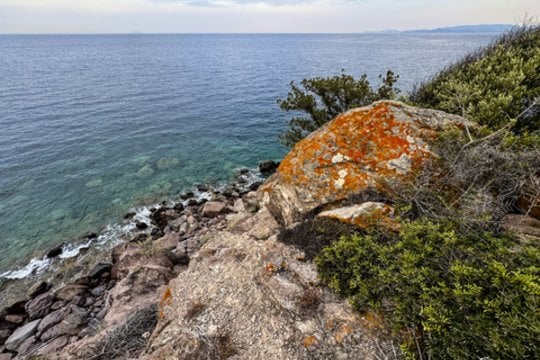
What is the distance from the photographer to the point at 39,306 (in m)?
9.75

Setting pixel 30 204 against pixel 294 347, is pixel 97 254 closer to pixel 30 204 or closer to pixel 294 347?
pixel 30 204

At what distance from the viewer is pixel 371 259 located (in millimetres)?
3857

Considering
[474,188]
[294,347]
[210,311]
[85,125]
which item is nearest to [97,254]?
[210,311]

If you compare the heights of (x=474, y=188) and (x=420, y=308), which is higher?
(x=474, y=188)

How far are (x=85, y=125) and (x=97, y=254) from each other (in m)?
19.4

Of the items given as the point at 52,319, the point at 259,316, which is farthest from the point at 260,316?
the point at 52,319

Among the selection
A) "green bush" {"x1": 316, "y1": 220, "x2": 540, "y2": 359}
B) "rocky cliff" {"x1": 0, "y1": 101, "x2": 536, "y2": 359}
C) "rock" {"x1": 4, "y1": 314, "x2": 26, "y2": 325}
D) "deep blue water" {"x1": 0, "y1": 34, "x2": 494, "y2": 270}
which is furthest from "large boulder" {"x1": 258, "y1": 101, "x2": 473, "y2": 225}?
"deep blue water" {"x1": 0, "y1": 34, "x2": 494, "y2": 270}

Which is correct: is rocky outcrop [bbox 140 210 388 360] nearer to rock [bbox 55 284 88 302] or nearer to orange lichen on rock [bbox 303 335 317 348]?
orange lichen on rock [bbox 303 335 317 348]

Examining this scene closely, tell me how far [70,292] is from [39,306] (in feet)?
3.49

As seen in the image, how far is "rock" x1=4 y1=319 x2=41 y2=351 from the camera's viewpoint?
27.3ft

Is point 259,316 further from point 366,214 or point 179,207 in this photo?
point 179,207

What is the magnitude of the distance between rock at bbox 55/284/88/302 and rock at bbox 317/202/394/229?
34.7 ft

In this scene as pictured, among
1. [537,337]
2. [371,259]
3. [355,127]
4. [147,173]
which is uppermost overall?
[355,127]

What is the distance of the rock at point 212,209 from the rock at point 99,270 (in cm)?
494
